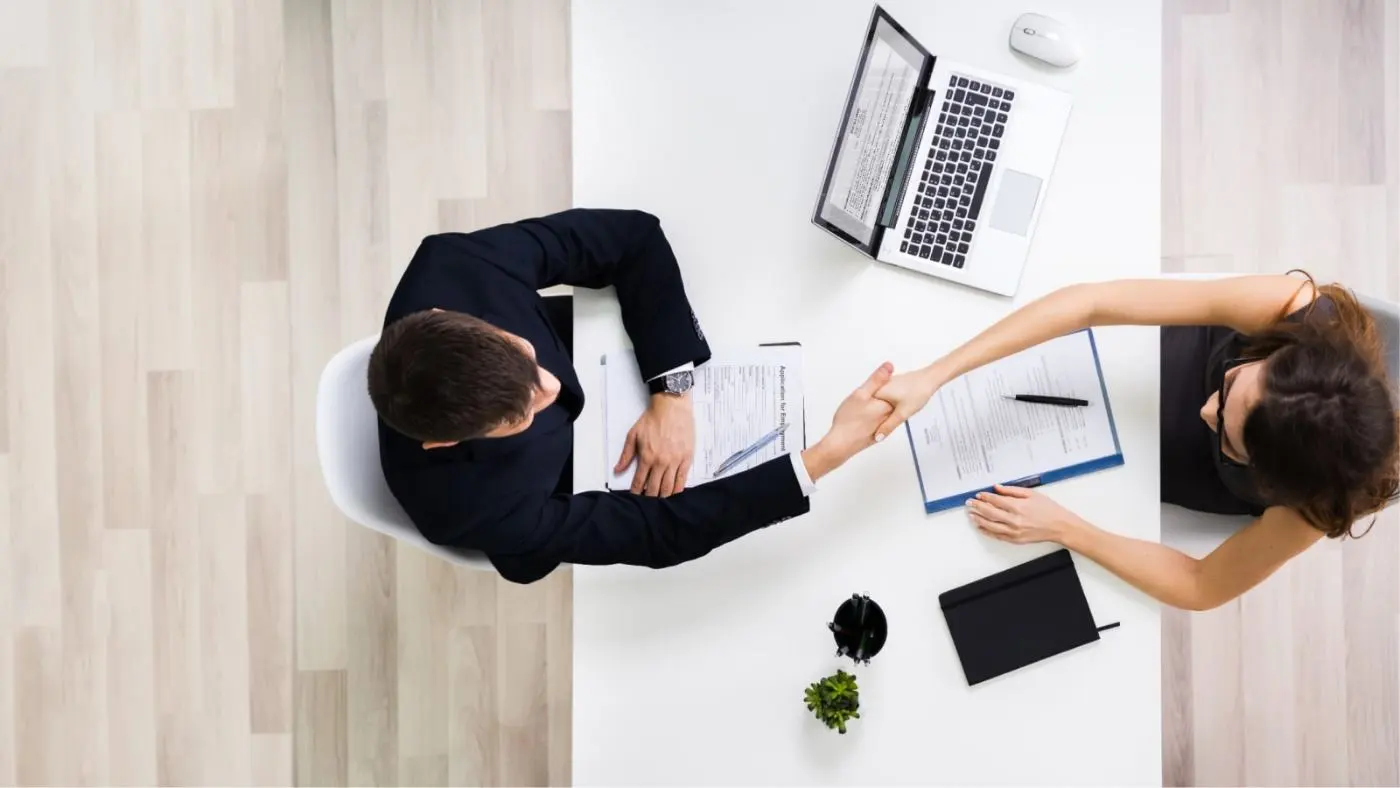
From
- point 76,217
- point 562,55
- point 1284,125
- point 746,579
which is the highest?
point 562,55

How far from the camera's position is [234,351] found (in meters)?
2.31

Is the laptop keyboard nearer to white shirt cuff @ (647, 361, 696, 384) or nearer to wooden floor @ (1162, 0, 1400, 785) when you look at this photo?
white shirt cuff @ (647, 361, 696, 384)

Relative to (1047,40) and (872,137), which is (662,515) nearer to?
(872,137)

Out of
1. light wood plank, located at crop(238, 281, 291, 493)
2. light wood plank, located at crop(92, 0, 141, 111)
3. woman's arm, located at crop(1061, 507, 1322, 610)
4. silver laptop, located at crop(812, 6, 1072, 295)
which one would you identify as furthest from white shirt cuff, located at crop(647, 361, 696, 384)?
light wood plank, located at crop(92, 0, 141, 111)

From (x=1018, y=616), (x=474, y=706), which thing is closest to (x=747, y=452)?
(x=1018, y=616)

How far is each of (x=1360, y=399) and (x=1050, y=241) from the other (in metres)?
0.49

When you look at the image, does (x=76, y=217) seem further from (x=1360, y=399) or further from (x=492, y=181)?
(x=1360, y=399)

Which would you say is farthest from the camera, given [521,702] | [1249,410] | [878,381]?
[521,702]

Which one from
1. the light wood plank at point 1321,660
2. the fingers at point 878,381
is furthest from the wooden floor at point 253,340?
the fingers at point 878,381

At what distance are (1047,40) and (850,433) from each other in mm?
718

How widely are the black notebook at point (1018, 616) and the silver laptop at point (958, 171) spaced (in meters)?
0.48

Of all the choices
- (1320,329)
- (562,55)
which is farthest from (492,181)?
(1320,329)

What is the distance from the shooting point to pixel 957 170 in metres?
1.41

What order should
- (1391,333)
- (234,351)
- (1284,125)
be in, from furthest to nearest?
(234,351) < (1284,125) < (1391,333)
